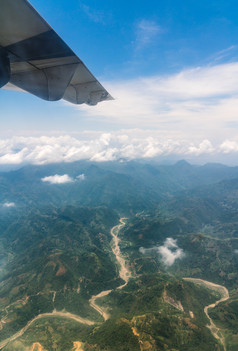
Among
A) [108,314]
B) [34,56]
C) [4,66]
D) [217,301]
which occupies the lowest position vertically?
[108,314]

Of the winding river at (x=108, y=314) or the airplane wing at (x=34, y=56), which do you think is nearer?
the airplane wing at (x=34, y=56)

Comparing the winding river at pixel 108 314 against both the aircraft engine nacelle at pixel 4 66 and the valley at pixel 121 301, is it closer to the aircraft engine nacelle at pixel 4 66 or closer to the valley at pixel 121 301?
the valley at pixel 121 301

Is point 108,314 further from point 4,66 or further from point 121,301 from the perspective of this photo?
point 4,66

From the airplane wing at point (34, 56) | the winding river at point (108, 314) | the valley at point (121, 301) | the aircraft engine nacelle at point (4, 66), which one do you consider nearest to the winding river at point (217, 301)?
the winding river at point (108, 314)

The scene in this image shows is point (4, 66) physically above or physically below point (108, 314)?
above

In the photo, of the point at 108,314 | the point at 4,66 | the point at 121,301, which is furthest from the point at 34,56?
the point at 121,301

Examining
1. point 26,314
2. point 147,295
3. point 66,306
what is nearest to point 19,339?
point 26,314

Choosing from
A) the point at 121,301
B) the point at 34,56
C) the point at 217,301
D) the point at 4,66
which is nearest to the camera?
the point at 4,66

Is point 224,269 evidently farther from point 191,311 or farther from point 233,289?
point 191,311
